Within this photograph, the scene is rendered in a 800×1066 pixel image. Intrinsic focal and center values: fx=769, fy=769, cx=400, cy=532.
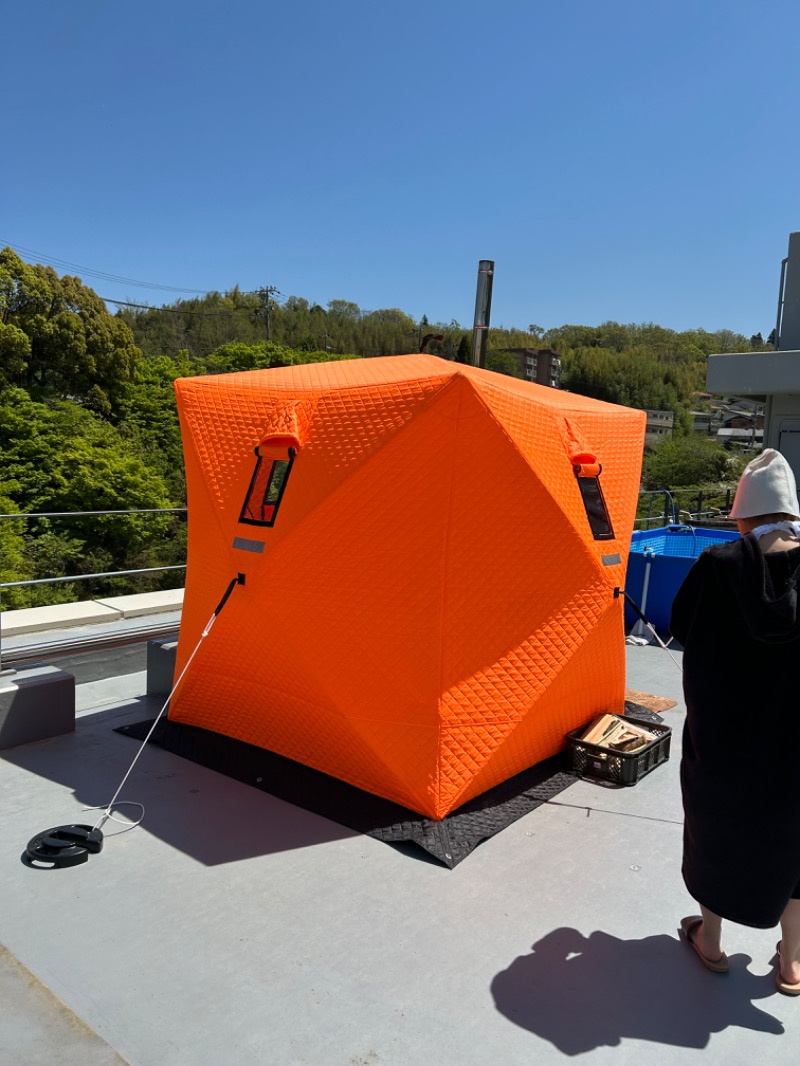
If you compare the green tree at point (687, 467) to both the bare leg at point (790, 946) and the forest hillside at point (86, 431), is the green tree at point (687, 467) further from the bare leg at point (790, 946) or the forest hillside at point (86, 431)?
the bare leg at point (790, 946)

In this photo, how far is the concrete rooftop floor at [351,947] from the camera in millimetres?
2428

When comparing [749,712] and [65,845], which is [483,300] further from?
[65,845]

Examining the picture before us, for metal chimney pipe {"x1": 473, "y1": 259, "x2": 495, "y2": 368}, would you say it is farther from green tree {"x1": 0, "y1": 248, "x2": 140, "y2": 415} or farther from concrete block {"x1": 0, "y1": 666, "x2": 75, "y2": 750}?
green tree {"x1": 0, "y1": 248, "x2": 140, "y2": 415}

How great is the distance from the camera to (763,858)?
2592 mm

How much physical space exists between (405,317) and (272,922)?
78675mm

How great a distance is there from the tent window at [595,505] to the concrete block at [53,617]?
5814 mm

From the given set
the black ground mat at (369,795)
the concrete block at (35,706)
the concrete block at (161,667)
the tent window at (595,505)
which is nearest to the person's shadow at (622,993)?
the black ground mat at (369,795)

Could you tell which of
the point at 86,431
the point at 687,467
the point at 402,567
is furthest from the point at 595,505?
the point at 687,467

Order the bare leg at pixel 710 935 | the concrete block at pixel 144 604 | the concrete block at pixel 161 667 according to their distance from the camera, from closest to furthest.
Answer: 1. the bare leg at pixel 710 935
2. the concrete block at pixel 161 667
3. the concrete block at pixel 144 604

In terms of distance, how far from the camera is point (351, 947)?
2893 millimetres

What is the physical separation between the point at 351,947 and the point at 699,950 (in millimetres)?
1305

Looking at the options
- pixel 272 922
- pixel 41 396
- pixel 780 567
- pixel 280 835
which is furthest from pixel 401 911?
pixel 41 396

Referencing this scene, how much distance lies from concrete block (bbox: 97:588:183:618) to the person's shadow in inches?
262

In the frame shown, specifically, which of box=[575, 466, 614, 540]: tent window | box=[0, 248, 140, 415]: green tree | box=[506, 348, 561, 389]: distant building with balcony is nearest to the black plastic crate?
box=[575, 466, 614, 540]: tent window
